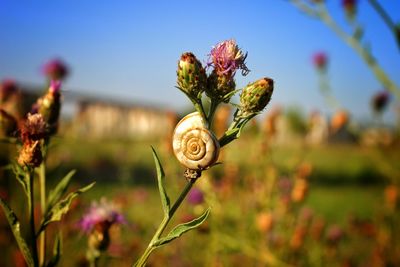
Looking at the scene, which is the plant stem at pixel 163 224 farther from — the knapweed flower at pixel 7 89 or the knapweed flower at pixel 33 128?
the knapweed flower at pixel 7 89

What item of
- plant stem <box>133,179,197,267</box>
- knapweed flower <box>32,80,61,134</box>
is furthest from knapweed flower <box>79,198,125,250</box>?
plant stem <box>133,179,197,267</box>

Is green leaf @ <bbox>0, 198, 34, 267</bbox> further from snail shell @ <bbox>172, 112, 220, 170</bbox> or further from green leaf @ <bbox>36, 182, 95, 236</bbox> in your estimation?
snail shell @ <bbox>172, 112, 220, 170</bbox>

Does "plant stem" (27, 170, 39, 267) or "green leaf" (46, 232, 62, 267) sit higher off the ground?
"plant stem" (27, 170, 39, 267)

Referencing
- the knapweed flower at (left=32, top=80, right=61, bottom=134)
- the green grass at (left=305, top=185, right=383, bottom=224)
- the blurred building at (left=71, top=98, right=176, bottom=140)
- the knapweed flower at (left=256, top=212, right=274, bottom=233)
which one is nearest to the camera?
the knapweed flower at (left=32, top=80, right=61, bottom=134)

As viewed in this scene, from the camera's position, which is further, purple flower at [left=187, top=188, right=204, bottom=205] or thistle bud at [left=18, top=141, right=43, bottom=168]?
purple flower at [left=187, top=188, right=204, bottom=205]

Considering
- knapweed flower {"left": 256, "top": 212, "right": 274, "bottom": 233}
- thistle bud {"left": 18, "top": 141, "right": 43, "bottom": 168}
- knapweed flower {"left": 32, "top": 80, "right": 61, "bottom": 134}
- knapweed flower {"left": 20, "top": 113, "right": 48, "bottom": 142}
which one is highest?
knapweed flower {"left": 32, "top": 80, "right": 61, "bottom": 134}

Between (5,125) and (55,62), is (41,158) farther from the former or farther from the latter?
(55,62)

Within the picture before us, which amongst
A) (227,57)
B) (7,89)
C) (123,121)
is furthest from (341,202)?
(123,121)
